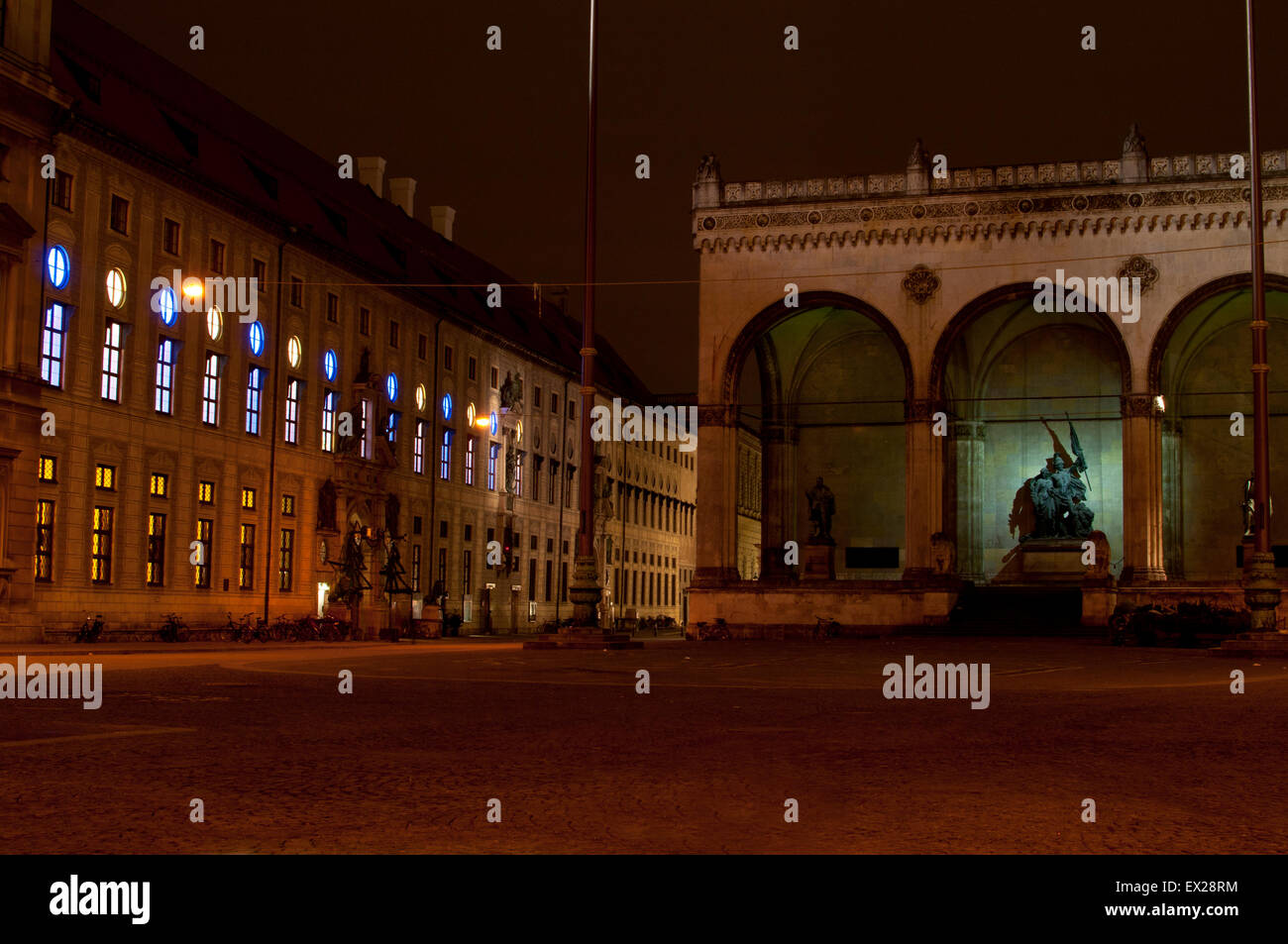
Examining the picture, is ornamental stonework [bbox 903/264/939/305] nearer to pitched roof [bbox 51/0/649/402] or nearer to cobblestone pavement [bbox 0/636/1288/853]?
pitched roof [bbox 51/0/649/402]

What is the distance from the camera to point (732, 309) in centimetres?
5284

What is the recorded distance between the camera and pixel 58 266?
39.2m

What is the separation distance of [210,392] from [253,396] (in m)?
2.60

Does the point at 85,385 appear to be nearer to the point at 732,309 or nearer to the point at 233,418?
the point at 233,418

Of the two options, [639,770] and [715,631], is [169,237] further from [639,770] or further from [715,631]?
[639,770]

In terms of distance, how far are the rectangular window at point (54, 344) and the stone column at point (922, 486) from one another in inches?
1086

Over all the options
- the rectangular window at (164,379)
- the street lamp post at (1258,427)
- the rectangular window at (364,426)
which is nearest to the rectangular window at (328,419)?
the rectangular window at (364,426)

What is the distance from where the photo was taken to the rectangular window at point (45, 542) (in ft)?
125

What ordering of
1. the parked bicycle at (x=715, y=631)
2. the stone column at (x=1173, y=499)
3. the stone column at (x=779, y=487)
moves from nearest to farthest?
the parked bicycle at (x=715, y=631), the stone column at (x=1173, y=499), the stone column at (x=779, y=487)

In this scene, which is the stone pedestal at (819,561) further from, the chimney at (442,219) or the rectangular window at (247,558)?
the chimney at (442,219)

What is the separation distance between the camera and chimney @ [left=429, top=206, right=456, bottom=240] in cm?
7788

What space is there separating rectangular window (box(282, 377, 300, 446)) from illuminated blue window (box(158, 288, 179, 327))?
720 cm

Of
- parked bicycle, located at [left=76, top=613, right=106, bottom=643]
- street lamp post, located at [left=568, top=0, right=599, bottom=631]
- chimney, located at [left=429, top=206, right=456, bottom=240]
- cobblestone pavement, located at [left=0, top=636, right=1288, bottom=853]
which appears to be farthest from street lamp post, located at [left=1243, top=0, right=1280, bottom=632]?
chimney, located at [left=429, top=206, right=456, bottom=240]
